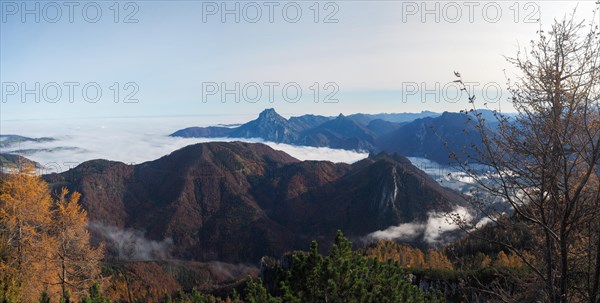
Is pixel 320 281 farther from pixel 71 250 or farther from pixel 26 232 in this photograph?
pixel 26 232

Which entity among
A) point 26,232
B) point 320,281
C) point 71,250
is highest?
point 26,232

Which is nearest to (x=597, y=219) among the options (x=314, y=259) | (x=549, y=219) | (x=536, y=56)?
(x=549, y=219)

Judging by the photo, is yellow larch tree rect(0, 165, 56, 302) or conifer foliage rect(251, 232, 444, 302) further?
yellow larch tree rect(0, 165, 56, 302)

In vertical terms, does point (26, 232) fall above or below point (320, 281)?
above

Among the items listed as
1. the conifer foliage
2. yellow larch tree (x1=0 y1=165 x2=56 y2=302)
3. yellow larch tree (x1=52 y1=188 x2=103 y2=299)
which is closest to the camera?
the conifer foliage

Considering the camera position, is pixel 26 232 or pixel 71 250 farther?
pixel 71 250

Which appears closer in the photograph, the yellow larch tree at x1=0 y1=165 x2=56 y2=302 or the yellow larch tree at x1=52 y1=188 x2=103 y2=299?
the yellow larch tree at x1=0 y1=165 x2=56 y2=302

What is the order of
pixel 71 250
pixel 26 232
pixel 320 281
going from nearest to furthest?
pixel 320 281, pixel 26 232, pixel 71 250

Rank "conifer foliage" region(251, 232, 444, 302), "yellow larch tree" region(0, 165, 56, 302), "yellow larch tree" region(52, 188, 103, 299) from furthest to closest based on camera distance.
→ "yellow larch tree" region(52, 188, 103, 299), "yellow larch tree" region(0, 165, 56, 302), "conifer foliage" region(251, 232, 444, 302)

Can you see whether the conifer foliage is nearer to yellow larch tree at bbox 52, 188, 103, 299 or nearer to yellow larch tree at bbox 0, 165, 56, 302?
yellow larch tree at bbox 52, 188, 103, 299

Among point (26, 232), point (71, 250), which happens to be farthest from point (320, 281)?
point (26, 232)

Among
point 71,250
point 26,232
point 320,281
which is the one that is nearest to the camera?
point 320,281

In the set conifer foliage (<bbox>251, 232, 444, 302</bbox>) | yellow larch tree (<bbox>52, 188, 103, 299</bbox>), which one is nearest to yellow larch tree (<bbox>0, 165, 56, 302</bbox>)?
yellow larch tree (<bbox>52, 188, 103, 299</bbox>)
